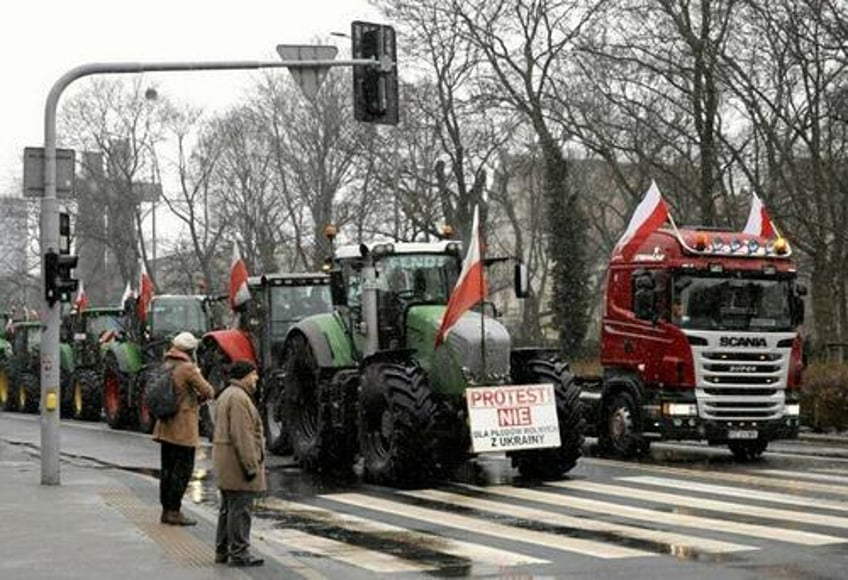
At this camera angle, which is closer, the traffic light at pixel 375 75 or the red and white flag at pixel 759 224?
the traffic light at pixel 375 75

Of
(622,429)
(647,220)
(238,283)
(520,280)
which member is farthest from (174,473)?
(238,283)

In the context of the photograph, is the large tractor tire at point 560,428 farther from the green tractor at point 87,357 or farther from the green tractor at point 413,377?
the green tractor at point 87,357

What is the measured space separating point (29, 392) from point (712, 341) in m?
24.9

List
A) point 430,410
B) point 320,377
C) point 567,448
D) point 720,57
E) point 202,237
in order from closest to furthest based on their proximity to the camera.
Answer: point 430,410 → point 567,448 → point 320,377 → point 720,57 → point 202,237

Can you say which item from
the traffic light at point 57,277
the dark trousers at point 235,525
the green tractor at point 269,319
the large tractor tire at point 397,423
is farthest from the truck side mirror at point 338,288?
the dark trousers at point 235,525

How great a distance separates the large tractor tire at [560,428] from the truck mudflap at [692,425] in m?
2.20

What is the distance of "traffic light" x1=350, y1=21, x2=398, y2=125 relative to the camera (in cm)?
1830

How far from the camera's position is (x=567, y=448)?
17.7m

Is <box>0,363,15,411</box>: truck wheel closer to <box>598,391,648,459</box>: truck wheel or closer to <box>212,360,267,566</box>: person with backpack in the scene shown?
<box>598,391,648,459</box>: truck wheel

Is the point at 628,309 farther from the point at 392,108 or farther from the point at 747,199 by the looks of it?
the point at 747,199

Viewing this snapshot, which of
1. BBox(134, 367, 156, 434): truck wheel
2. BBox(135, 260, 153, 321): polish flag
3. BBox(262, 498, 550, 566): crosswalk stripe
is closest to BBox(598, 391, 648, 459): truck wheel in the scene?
BBox(262, 498, 550, 566): crosswalk stripe

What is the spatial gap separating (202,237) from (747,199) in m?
37.2

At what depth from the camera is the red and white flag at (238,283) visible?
24.5 metres

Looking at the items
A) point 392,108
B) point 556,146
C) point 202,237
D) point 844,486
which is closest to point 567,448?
point 844,486
